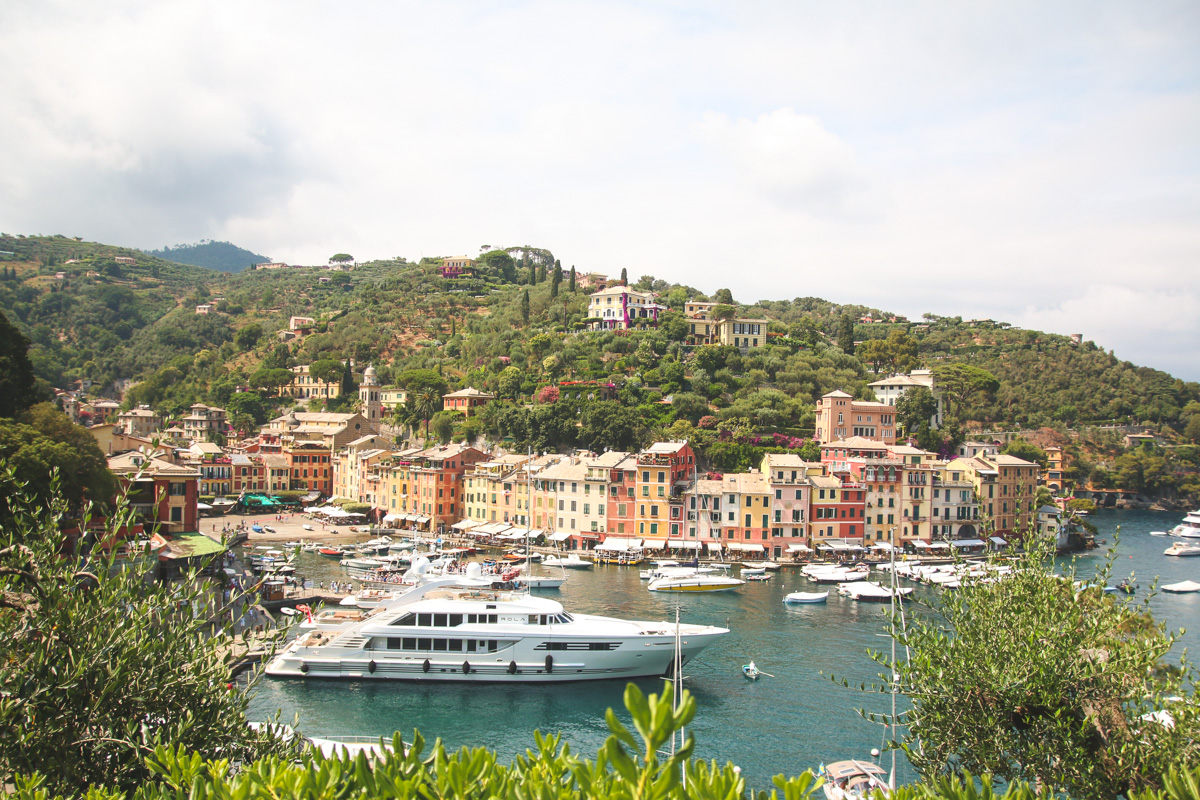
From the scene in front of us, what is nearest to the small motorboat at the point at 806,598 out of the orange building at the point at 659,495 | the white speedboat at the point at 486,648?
the white speedboat at the point at 486,648

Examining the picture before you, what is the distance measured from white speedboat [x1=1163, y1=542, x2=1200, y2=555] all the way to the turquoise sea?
23.7m

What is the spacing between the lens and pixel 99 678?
26.9ft

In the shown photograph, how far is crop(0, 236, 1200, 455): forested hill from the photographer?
243 ft

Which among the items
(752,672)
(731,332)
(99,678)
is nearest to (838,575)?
(752,672)

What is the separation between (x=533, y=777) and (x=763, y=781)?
16854 mm

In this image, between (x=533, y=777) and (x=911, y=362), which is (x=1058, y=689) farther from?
(x=911, y=362)

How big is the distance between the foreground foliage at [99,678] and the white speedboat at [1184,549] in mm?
A: 65895

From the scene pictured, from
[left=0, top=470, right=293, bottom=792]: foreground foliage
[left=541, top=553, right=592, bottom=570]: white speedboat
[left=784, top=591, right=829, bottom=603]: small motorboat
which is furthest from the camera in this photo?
[left=541, top=553, right=592, bottom=570]: white speedboat

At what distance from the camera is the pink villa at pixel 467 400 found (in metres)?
76.5

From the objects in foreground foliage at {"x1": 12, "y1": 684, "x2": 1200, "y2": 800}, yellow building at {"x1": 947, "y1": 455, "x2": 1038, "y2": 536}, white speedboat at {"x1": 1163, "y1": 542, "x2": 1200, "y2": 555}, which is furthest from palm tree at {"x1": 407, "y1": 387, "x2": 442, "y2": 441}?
foreground foliage at {"x1": 12, "y1": 684, "x2": 1200, "y2": 800}

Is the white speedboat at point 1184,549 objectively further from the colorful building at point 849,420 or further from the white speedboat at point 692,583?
the white speedboat at point 692,583

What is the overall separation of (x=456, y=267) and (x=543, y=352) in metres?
53.9

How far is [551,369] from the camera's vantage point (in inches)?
3071

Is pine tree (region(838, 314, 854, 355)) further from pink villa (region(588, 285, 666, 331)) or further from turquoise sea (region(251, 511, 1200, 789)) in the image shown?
turquoise sea (region(251, 511, 1200, 789))
